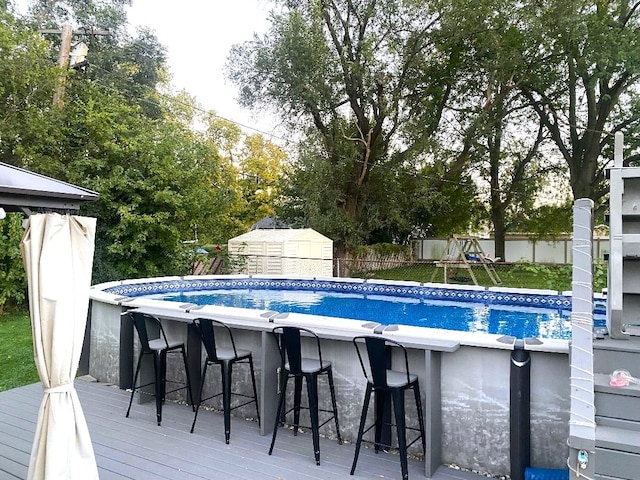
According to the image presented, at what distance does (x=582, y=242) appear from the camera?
9.47 ft

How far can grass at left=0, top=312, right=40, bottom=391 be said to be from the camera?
16.5 feet

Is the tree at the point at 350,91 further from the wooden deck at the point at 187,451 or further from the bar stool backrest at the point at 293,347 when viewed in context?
the bar stool backrest at the point at 293,347

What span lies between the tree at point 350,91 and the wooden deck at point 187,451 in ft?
34.2

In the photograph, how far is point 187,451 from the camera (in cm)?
339

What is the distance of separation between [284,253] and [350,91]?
550 cm

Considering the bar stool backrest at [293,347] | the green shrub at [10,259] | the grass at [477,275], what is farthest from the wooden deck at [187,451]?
the grass at [477,275]

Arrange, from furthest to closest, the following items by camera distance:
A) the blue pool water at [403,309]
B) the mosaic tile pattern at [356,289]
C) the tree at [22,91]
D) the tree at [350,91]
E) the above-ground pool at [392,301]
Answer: the tree at [350,91]
the tree at [22,91]
the mosaic tile pattern at [356,289]
the above-ground pool at [392,301]
the blue pool water at [403,309]

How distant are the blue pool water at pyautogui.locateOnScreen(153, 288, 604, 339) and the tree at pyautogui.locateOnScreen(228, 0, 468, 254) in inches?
185

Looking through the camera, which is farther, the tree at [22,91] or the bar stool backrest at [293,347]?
the tree at [22,91]

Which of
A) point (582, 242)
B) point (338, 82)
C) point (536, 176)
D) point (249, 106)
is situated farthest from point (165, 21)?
point (582, 242)

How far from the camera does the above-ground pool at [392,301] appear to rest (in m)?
7.54

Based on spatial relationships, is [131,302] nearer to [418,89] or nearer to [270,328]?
[270,328]

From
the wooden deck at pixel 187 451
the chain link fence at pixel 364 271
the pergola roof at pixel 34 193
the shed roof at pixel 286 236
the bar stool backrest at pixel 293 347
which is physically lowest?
the wooden deck at pixel 187 451

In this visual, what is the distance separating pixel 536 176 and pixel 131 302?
53.0 ft
